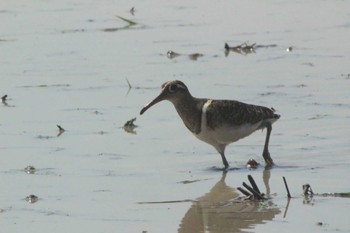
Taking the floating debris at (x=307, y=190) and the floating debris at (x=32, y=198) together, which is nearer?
the floating debris at (x=307, y=190)

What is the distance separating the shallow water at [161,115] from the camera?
30.7ft

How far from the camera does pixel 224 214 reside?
30.7 feet

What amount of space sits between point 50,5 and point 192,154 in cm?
903

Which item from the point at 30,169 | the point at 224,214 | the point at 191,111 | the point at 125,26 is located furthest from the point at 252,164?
the point at 125,26

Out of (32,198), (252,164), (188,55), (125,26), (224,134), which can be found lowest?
(32,198)

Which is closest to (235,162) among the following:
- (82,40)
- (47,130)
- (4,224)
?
(47,130)

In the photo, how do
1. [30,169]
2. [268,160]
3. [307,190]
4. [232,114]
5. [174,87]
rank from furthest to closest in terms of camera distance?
[174,87], [232,114], [268,160], [30,169], [307,190]

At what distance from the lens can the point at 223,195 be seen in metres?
10.0

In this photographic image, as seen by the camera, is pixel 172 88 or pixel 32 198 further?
pixel 172 88

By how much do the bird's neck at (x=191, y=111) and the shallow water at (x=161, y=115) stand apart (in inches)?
12.1

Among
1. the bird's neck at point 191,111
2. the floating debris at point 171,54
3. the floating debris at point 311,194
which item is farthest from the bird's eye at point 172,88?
the floating debris at point 171,54

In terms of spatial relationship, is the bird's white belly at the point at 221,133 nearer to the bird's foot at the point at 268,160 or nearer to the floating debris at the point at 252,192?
the bird's foot at the point at 268,160

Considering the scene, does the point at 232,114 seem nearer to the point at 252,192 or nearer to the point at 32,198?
the point at 252,192

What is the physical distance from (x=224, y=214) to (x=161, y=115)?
3.54 metres
